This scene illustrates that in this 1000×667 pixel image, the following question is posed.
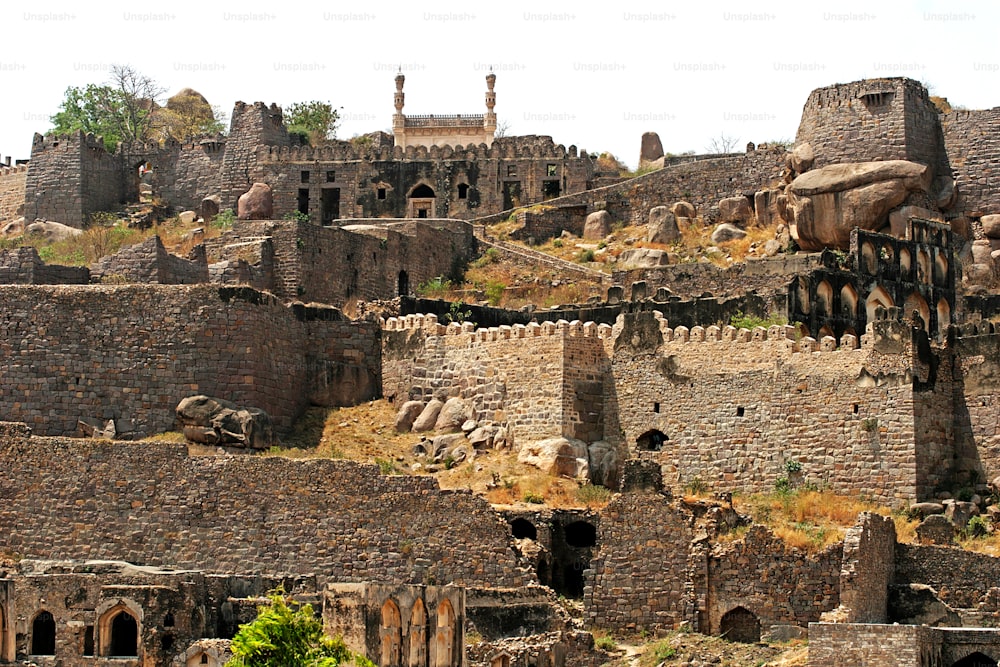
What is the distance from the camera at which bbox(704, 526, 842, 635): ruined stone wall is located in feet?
124

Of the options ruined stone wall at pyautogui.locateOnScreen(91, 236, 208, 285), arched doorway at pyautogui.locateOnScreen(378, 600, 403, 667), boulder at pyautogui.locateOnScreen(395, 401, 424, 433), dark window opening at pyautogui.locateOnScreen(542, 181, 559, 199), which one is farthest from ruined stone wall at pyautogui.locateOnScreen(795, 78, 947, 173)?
arched doorway at pyautogui.locateOnScreen(378, 600, 403, 667)

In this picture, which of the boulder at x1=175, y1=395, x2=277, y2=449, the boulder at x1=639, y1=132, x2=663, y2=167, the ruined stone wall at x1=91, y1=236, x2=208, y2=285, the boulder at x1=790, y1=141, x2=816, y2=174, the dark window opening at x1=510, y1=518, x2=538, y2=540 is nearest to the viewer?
the dark window opening at x1=510, y1=518, x2=538, y2=540

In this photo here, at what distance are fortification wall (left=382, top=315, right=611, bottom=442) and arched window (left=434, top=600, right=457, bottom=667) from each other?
9870 millimetres

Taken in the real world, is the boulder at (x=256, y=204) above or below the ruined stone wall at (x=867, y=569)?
above

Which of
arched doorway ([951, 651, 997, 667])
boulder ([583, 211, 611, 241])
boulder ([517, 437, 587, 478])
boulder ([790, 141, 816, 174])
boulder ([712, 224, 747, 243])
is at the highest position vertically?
boulder ([790, 141, 816, 174])

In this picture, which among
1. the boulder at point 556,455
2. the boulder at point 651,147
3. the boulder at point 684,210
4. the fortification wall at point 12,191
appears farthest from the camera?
the boulder at point 651,147

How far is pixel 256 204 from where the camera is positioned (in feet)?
204

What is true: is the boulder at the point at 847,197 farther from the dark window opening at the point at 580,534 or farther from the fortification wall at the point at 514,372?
the dark window opening at the point at 580,534

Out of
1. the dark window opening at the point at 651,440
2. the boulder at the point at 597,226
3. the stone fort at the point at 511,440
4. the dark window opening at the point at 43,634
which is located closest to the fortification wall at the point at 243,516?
the stone fort at the point at 511,440

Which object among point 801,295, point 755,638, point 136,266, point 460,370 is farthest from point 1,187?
point 755,638

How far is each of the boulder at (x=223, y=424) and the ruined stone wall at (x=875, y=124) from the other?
68.8 ft

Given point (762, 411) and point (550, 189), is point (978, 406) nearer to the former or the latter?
point (762, 411)

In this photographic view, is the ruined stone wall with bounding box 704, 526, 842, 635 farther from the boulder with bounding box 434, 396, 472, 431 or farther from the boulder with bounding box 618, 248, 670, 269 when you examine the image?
the boulder with bounding box 618, 248, 670, 269

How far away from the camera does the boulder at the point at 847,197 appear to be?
2200 inches
